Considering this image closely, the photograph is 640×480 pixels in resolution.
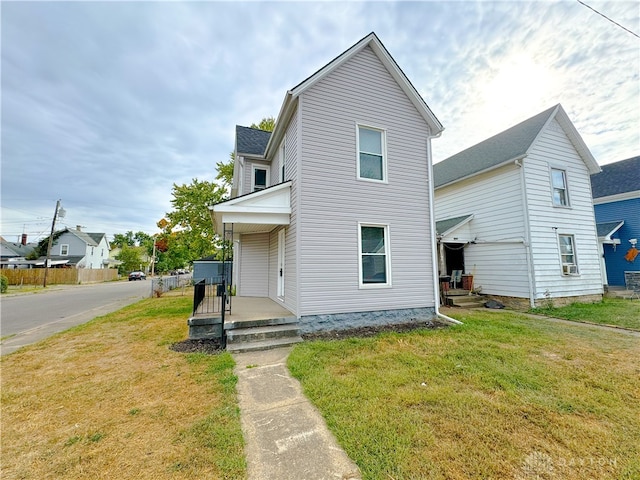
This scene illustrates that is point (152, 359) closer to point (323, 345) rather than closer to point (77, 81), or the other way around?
point (323, 345)

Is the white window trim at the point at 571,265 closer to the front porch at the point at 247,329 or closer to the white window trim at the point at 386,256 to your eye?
the white window trim at the point at 386,256

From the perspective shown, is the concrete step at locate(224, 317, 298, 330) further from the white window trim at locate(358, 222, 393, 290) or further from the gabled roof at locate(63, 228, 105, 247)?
the gabled roof at locate(63, 228, 105, 247)

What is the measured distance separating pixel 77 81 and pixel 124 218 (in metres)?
62.4

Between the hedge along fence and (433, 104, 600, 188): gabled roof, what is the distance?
3861 centimetres

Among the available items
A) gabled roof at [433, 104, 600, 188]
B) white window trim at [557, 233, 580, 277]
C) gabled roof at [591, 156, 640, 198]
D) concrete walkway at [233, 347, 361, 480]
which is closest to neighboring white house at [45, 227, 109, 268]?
concrete walkway at [233, 347, 361, 480]

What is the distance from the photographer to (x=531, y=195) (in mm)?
10047

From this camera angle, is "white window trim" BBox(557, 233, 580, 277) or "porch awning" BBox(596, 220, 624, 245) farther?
"porch awning" BBox(596, 220, 624, 245)

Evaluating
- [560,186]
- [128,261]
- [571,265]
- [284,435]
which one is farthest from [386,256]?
[128,261]

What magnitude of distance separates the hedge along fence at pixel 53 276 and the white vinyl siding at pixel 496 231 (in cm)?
3926

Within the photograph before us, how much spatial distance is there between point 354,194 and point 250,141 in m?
7.09

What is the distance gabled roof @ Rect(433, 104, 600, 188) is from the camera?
413 inches

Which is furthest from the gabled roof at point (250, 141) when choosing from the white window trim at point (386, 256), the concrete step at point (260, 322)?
the concrete step at point (260, 322)

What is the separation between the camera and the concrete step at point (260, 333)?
5754 millimetres

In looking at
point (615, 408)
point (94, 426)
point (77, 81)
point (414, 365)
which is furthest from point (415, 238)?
point (77, 81)
